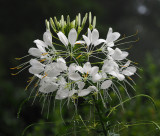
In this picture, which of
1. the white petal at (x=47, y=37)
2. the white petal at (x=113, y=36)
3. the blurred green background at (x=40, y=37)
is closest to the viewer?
the white petal at (x=47, y=37)

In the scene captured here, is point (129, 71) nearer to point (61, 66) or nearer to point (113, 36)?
point (113, 36)

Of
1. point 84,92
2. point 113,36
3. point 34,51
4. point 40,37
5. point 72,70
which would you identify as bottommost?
point 84,92

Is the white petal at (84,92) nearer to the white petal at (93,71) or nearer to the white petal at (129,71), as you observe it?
the white petal at (93,71)

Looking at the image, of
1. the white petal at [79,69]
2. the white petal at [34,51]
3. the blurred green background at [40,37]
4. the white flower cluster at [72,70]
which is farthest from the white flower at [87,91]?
the white petal at [34,51]

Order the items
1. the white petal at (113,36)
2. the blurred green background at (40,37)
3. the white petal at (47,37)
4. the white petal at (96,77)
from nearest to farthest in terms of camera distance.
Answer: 1. the white petal at (96,77)
2. the white petal at (47,37)
3. the white petal at (113,36)
4. the blurred green background at (40,37)

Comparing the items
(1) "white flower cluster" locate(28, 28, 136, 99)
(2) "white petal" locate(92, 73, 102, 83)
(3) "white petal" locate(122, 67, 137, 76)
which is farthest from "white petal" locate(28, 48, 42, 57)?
(3) "white petal" locate(122, 67, 137, 76)

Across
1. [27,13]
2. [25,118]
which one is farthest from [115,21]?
[25,118]

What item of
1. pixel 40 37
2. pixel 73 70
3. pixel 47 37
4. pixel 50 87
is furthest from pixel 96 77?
pixel 40 37

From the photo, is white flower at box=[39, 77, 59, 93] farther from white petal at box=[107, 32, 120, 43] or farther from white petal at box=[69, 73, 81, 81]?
white petal at box=[107, 32, 120, 43]
